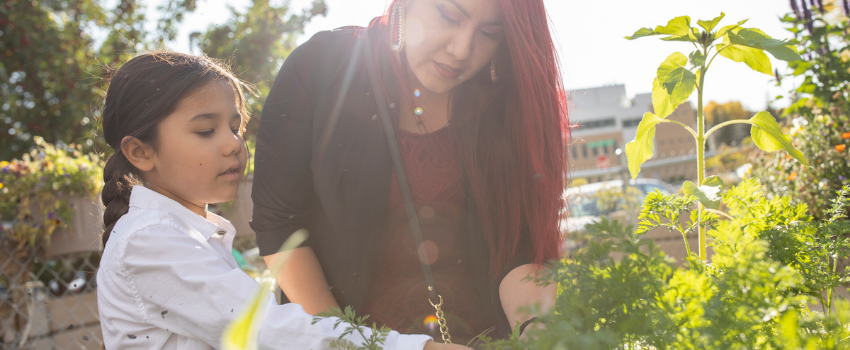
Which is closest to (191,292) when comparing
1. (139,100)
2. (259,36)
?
(139,100)

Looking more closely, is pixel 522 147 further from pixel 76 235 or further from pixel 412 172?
pixel 76 235

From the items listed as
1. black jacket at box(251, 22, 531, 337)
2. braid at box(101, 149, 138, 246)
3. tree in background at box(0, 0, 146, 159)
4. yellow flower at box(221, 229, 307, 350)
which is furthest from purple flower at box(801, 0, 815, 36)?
tree in background at box(0, 0, 146, 159)

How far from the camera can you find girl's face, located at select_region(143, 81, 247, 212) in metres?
1.20

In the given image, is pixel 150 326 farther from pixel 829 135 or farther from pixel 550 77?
pixel 829 135

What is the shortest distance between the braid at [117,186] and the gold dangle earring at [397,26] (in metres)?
0.81

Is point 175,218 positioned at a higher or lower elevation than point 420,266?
higher

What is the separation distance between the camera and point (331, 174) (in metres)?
1.33

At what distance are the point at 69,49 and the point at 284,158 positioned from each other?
9510mm

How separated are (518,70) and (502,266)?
0.55m

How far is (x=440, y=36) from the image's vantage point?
132 centimetres

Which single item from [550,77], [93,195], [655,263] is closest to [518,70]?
[550,77]

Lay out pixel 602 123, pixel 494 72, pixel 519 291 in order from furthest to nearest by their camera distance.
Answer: pixel 602 123
pixel 494 72
pixel 519 291

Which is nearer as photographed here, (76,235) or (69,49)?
(76,235)

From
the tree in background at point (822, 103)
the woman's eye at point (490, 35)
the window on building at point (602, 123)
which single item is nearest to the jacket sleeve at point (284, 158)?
the woman's eye at point (490, 35)
